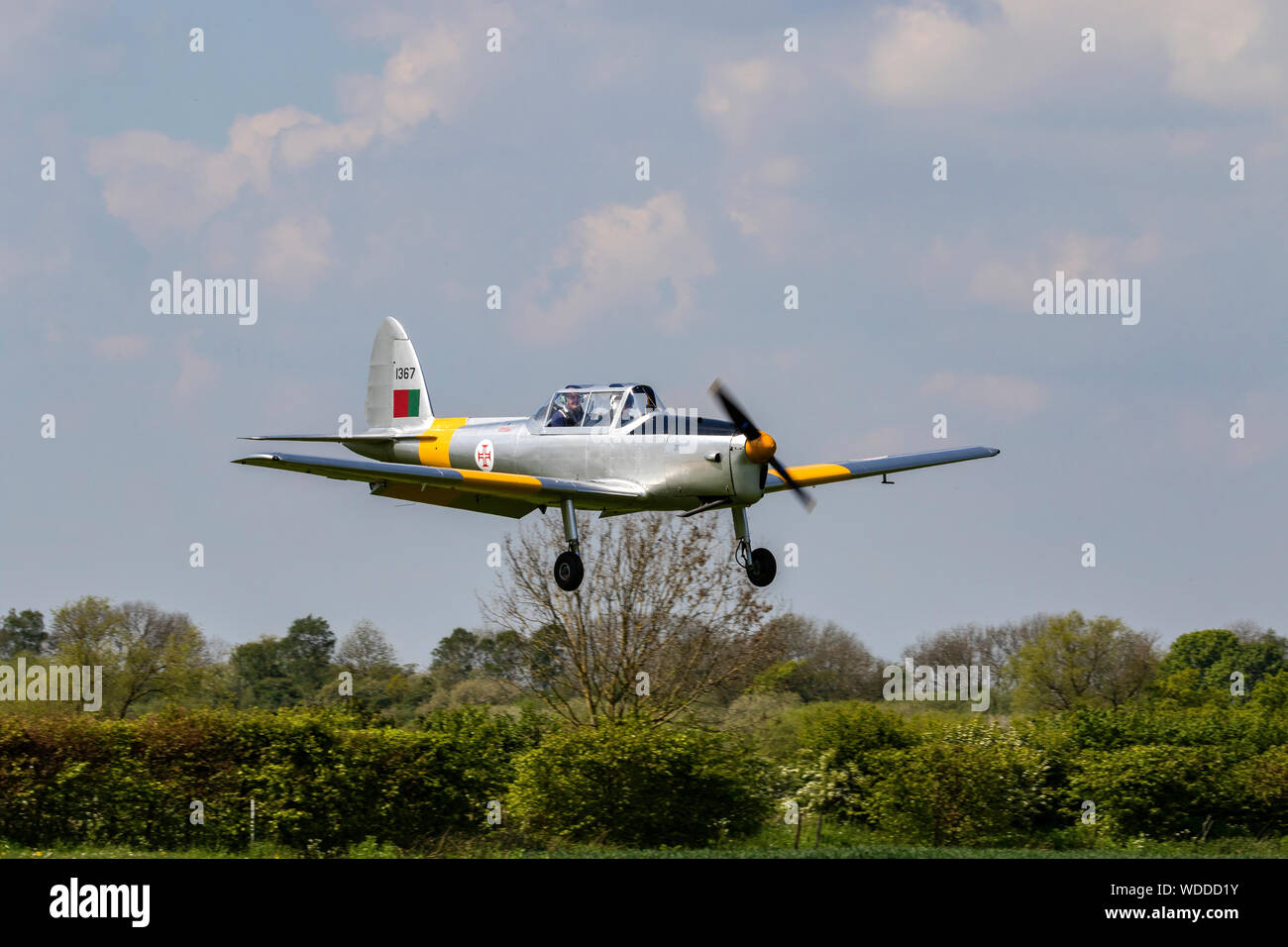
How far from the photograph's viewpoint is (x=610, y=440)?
862 inches

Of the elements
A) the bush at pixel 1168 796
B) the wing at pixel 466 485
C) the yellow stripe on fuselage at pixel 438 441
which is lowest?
the bush at pixel 1168 796

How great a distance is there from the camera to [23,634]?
161 ft

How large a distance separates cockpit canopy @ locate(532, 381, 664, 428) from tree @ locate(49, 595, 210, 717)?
64.3ft

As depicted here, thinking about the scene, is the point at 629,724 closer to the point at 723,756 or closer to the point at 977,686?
the point at 723,756

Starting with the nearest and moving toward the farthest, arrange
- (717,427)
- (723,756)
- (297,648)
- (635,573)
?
(717,427) → (723,756) → (635,573) → (297,648)

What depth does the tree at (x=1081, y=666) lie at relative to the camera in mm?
42125

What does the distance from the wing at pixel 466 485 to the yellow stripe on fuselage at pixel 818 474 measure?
3.01 metres

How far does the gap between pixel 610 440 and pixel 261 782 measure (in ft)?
32.6

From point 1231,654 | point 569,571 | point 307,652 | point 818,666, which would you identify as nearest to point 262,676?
point 307,652

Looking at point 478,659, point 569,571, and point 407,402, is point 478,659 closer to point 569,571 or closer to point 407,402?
point 407,402

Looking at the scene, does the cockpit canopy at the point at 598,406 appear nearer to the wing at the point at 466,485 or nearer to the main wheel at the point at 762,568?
the wing at the point at 466,485

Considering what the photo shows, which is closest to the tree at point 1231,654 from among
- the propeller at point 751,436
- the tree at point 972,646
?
the tree at point 972,646

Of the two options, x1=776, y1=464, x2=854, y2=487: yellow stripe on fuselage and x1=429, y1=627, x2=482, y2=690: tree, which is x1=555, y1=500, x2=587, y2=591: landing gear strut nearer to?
x1=776, y1=464, x2=854, y2=487: yellow stripe on fuselage
